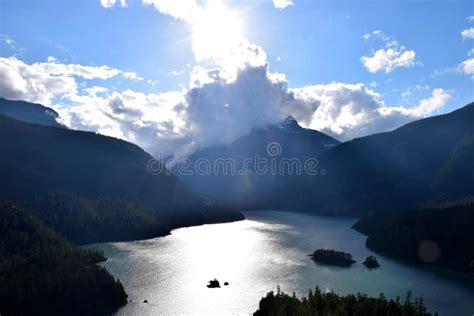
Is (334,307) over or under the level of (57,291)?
under

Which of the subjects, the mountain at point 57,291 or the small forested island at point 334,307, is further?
the mountain at point 57,291

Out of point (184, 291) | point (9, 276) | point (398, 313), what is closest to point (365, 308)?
point (398, 313)

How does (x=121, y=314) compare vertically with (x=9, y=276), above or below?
below

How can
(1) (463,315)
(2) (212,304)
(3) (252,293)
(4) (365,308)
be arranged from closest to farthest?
(4) (365,308) → (1) (463,315) → (2) (212,304) → (3) (252,293)

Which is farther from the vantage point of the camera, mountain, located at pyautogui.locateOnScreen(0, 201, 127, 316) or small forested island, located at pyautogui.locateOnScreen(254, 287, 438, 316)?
mountain, located at pyautogui.locateOnScreen(0, 201, 127, 316)

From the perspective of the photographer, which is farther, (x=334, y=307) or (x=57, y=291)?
(x=57, y=291)

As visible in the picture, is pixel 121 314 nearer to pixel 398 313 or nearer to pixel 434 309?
pixel 398 313

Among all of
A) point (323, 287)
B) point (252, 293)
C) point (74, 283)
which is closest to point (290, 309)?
point (252, 293)

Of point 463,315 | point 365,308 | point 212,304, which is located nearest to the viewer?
point 365,308

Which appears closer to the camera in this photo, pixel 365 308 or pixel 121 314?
pixel 365 308
